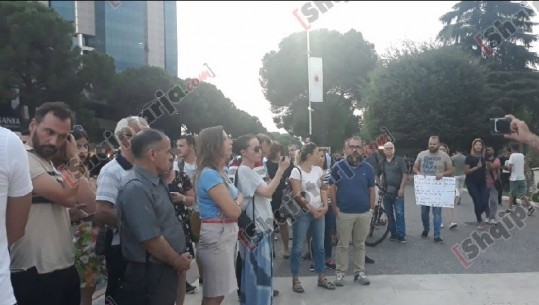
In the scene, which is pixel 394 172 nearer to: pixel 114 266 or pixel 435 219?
pixel 435 219

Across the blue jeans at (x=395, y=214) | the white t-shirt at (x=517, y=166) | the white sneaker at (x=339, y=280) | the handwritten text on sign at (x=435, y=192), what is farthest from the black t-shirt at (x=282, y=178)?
the white t-shirt at (x=517, y=166)

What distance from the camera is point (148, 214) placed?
104 inches

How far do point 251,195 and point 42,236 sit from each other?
6.20 feet

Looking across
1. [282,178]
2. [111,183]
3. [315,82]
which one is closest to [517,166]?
[282,178]

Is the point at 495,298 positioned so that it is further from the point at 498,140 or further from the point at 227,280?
the point at 498,140

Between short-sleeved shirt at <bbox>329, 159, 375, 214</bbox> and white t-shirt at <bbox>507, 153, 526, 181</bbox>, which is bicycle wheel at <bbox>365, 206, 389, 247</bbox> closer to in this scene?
short-sleeved shirt at <bbox>329, 159, 375, 214</bbox>

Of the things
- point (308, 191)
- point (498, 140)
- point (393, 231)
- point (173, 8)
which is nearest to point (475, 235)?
point (393, 231)

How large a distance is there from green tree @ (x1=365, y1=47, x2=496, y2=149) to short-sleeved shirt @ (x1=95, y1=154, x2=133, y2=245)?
20.9 metres

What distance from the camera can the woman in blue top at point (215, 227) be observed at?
3361 mm

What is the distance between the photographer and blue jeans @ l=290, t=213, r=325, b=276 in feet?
17.3

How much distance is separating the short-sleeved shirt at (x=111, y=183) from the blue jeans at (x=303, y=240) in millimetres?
2482

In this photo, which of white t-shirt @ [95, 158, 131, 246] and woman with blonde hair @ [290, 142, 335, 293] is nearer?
white t-shirt @ [95, 158, 131, 246]

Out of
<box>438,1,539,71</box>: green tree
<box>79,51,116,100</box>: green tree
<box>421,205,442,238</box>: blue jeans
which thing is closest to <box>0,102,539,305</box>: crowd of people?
<box>421,205,442,238</box>: blue jeans

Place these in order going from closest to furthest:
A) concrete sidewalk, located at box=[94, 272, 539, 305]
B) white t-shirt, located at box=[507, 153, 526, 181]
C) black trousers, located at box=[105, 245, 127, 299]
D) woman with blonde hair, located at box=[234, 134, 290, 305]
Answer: black trousers, located at box=[105, 245, 127, 299], woman with blonde hair, located at box=[234, 134, 290, 305], concrete sidewalk, located at box=[94, 272, 539, 305], white t-shirt, located at box=[507, 153, 526, 181]
